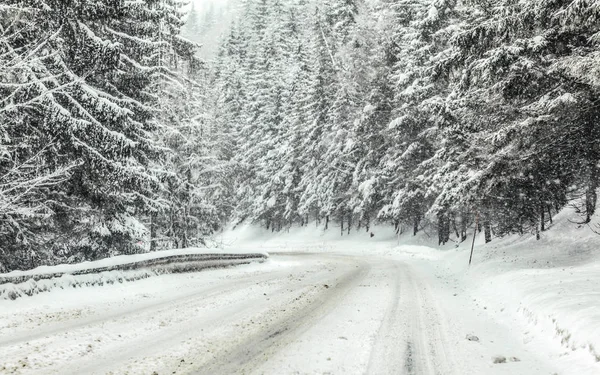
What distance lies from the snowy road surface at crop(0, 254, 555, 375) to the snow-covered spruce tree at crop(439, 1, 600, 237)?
4206 millimetres

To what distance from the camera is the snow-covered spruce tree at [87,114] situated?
10141mm

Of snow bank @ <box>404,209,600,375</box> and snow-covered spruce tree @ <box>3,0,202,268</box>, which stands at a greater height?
snow-covered spruce tree @ <box>3,0,202,268</box>

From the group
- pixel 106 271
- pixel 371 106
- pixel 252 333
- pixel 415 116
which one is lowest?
pixel 252 333

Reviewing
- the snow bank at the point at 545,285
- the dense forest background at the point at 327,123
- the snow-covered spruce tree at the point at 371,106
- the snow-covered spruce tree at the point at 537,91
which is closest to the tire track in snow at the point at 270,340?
the snow bank at the point at 545,285

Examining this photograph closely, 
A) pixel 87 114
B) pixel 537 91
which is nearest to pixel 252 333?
pixel 87 114

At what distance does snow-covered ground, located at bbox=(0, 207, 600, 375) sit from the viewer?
17.1ft

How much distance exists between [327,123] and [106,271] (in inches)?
1164

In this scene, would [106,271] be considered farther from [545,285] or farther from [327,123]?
[327,123]

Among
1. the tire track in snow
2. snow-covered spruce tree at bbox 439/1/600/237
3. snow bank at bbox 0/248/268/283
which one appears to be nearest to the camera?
the tire track in snow

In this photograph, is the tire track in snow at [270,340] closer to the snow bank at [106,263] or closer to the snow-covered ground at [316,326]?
the snow-covered ground at [316,326]

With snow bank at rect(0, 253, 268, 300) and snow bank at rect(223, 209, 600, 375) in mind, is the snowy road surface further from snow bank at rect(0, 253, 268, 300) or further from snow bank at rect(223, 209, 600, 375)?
snow bank at rect(223, 209, 600, 375)

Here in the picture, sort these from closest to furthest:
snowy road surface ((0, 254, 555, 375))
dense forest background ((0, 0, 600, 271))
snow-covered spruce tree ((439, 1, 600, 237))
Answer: snowy road surface ((0, 254, 555, 375)), snow-covered spruce tree ((439, 1, 600, 237)), dense forest background ((0, 0, 600, 271))

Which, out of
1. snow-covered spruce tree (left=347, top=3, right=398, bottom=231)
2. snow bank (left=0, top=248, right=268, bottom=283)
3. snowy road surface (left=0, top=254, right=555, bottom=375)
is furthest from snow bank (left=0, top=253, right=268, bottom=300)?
snow-covered spruce tree (left=347, top=3, right=398, bottom=231)

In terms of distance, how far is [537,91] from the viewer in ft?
38.0
